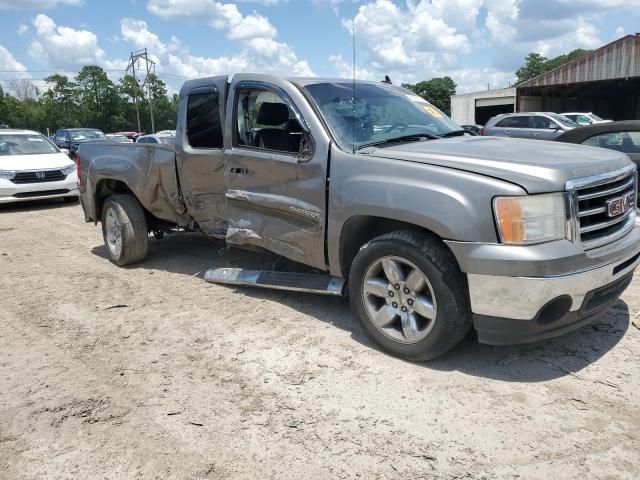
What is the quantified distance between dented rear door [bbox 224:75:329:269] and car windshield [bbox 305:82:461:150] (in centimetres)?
16

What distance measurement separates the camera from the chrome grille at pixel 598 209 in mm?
3115

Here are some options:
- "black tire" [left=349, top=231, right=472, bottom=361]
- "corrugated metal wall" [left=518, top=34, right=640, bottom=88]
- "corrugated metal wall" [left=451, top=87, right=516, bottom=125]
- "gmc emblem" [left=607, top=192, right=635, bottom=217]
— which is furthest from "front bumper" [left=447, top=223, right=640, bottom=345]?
"corrugated metal wall" [left=451, top=87, right=516, bottom=125]

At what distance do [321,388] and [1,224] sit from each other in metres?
8.79

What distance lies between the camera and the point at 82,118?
63656 millimetres

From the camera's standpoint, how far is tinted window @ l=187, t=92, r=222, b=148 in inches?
196

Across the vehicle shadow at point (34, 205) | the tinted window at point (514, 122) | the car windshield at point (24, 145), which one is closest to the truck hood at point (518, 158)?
the vehicle shadow at point (34, 205)

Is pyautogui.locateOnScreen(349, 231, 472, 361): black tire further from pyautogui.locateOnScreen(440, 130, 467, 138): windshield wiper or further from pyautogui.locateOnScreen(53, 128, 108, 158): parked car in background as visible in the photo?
pyautogui.locateOnScreen(53, 128, 108, 158): parked car in background

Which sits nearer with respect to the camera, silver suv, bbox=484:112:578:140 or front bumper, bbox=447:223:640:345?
front bumper, bbox=447:223:640:345

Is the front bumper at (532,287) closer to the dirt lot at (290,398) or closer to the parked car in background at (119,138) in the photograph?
the dirt lot at (290,398)

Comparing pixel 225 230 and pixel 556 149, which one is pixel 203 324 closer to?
pixel 225 230

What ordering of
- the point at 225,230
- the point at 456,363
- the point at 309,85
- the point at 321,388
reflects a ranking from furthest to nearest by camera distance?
the point at 225,230 < the point at 309,85 < the point at 456,363 < the point at 321,388

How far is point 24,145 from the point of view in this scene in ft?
41.0

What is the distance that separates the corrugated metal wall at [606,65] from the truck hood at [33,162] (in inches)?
1129

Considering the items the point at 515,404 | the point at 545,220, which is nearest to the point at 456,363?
the point at 515,404
